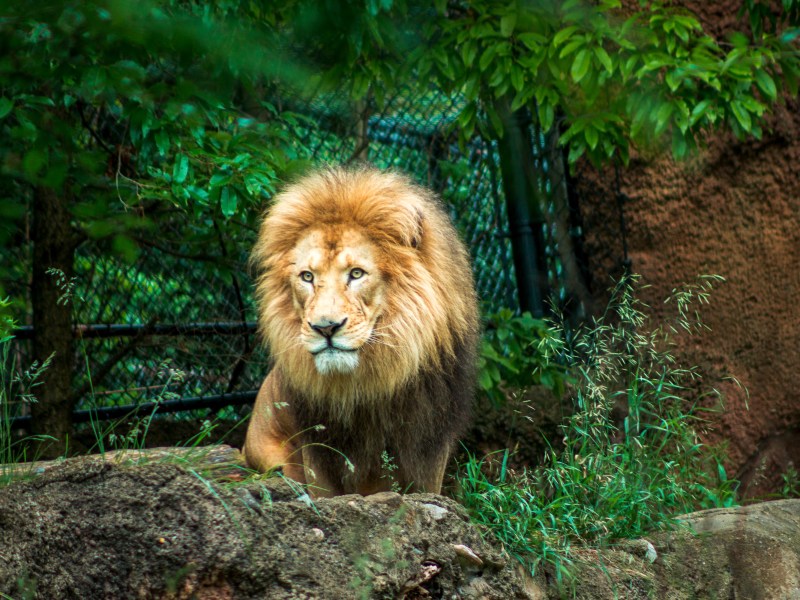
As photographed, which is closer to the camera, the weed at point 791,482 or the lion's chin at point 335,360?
the lion's chin at point 335,360

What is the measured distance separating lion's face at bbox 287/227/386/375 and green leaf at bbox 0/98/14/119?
117cm

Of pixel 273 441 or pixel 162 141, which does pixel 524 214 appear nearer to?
pixel 273 441

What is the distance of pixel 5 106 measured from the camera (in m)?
2.54

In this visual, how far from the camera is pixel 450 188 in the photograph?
6.15 m

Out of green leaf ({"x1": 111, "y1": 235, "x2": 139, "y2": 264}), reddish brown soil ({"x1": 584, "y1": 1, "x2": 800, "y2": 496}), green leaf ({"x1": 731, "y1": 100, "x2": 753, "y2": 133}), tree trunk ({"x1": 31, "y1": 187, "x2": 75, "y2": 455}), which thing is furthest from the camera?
reddish brown soil ({"x1": 584, "y1": 1, "x2": 800, "y2": 496})

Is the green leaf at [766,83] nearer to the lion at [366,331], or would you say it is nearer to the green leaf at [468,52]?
the green leaf at [468,52]

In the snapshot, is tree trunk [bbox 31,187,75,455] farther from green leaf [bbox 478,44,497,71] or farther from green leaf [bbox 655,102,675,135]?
green leaf [bbox 655,102,675,135]

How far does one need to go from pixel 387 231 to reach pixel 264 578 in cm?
163

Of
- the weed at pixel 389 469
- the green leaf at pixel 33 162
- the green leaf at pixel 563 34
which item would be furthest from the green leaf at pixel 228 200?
the green leaf at pixel 33 162

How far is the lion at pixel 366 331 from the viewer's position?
3.49 metres

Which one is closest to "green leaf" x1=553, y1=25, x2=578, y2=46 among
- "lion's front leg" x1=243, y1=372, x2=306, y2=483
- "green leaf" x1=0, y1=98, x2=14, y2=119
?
"lion's front leg" x1=243, y1=372, x2=306, y2=483

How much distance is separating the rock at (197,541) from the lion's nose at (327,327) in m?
0.68

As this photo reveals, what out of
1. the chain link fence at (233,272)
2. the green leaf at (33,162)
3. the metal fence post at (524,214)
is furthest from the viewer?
the metal fence post at (524,214)

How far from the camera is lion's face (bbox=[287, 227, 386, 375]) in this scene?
10.9ft
